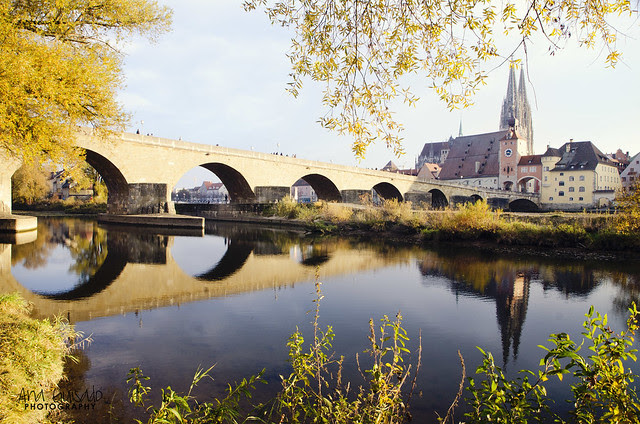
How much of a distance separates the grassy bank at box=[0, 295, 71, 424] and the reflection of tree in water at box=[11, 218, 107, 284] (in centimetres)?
683

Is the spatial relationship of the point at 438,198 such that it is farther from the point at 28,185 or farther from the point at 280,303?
the point at 280,303

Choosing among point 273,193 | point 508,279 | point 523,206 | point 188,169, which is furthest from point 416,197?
point 508,279

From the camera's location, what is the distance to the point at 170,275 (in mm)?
11695

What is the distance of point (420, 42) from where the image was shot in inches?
163

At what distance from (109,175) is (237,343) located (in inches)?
1133

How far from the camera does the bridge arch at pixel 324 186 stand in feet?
146

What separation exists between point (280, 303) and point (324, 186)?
38.7m

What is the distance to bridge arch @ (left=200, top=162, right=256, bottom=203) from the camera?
3632 cm

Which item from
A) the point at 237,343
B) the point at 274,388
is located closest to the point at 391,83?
the point at 274,388

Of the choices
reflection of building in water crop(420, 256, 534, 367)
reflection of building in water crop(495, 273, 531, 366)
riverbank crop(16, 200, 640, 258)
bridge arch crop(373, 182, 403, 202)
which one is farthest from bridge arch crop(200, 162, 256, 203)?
reflection of building in water crop(495, 273, 531, 366)

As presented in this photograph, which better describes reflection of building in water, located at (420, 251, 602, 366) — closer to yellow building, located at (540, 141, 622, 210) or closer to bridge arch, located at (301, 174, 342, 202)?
bridge arch, located at (301, 174, 342, 202)

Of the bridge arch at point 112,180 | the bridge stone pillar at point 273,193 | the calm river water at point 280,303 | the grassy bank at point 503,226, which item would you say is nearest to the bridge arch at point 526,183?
the bridge stone pillar at point 273,193

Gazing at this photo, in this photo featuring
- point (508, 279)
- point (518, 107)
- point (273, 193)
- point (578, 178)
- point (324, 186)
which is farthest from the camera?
point (518, 107)

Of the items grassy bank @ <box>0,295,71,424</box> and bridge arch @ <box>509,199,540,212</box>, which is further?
bridge arch @ <box>509,199,540,212</box>
